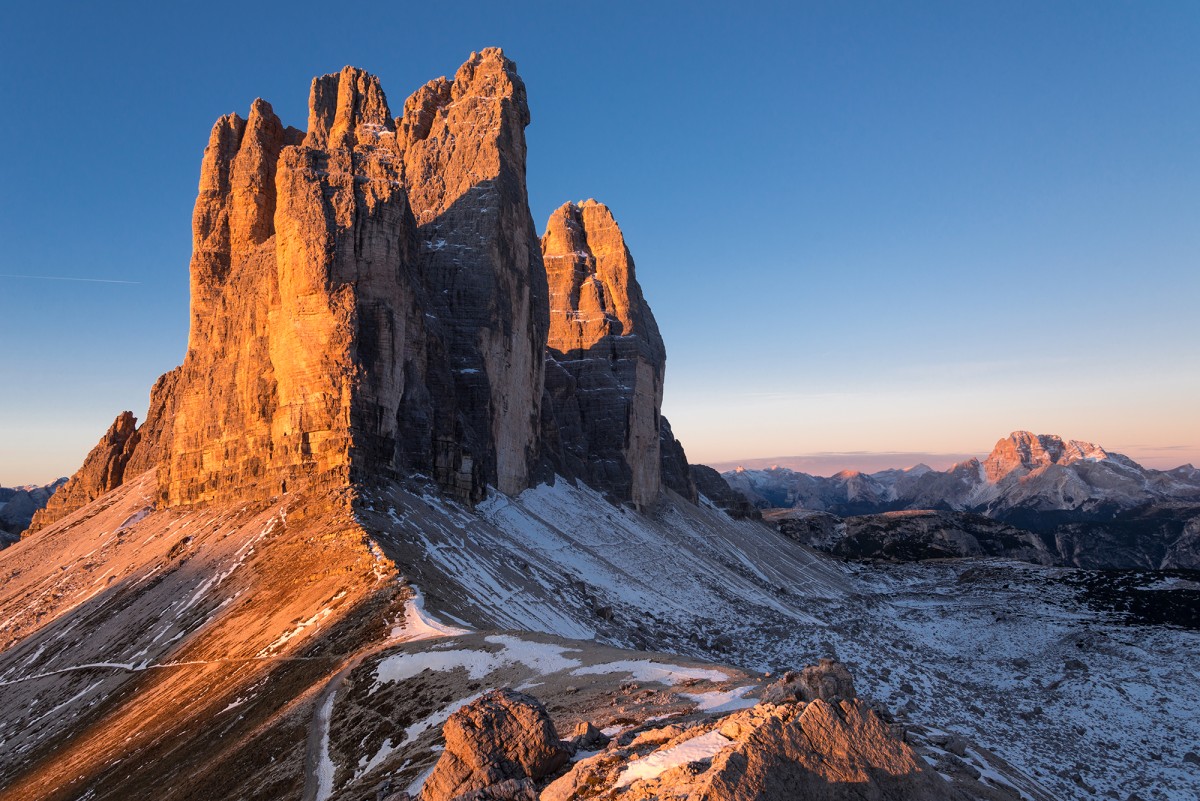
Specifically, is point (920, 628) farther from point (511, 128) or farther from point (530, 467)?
point (511, 128)

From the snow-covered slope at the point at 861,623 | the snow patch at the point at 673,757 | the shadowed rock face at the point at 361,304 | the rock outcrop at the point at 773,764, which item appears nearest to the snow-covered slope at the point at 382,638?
the snow-covered slope at the point at 861,623

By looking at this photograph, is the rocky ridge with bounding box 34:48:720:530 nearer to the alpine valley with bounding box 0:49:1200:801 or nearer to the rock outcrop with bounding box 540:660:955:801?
the alpine valley with bounding box 0:49:1200:801

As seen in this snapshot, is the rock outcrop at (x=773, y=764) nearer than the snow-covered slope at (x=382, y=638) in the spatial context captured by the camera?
Yes

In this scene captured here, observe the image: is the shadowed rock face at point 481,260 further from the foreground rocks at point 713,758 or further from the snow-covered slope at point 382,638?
the foreground rocks at point 713,758

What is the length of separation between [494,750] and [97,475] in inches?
3447

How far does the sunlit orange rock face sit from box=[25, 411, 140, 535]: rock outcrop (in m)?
46.7

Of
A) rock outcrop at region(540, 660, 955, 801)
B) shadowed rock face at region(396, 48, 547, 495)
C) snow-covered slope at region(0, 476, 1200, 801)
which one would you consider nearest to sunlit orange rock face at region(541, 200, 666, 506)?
shadowed rock face at region(396, 48, 547, 495)

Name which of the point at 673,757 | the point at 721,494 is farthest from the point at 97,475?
the point at 673,757

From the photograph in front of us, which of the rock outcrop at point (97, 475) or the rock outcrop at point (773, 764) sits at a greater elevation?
the rock outcrop at point (97, 475)

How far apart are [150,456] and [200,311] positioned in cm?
1869

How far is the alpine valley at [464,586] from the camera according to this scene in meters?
14.1

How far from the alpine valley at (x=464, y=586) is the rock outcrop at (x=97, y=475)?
479 millimetres

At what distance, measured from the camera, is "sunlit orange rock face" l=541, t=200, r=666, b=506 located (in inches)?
3324

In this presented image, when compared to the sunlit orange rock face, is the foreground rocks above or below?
below
